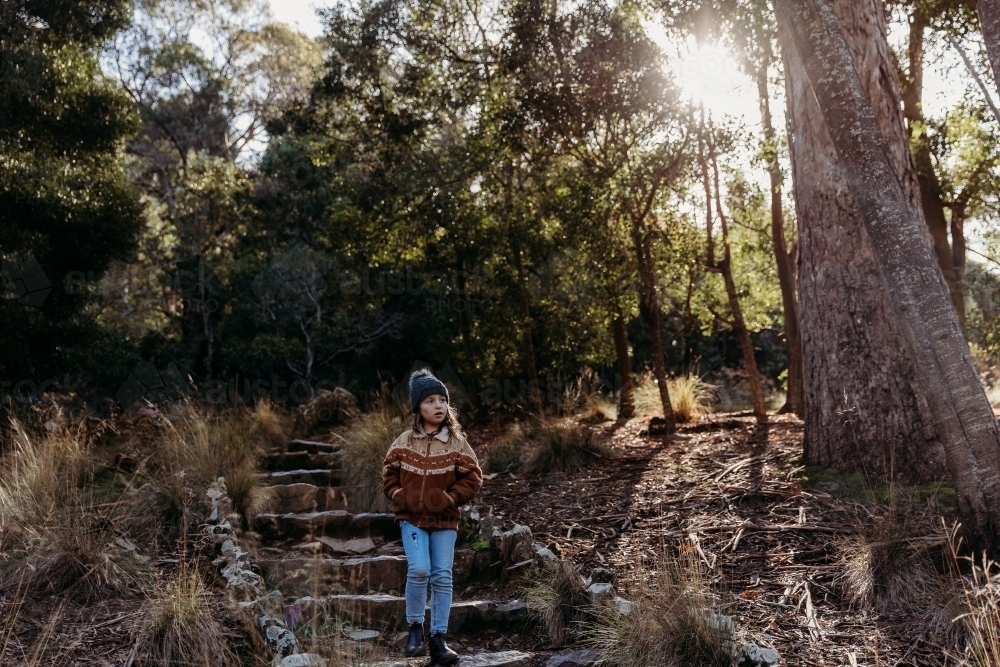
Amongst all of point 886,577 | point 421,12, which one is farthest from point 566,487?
point 421,12

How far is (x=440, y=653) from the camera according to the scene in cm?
399

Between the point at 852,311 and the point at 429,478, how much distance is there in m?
3.56

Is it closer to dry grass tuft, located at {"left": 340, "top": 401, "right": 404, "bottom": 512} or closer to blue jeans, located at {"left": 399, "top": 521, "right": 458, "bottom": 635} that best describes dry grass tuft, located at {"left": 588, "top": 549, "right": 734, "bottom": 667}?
blue jeans, located at {"left": 399, "top": 521, "right": 458, "bottom": 635}

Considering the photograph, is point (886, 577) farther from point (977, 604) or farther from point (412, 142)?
point (412, 142)

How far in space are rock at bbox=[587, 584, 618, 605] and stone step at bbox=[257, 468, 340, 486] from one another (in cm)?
440

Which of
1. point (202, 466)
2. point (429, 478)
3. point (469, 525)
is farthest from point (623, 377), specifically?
point (429, 478)

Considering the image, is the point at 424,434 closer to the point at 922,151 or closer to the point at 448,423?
the point at 448,423

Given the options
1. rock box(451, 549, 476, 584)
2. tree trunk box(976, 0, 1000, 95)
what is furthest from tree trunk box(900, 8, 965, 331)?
rock box(451, 549, 476, 584)

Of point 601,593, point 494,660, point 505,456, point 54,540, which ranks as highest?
point 505,456

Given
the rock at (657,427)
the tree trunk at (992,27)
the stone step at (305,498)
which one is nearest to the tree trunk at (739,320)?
the rock at (657,427)

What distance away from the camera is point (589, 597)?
4.35 m

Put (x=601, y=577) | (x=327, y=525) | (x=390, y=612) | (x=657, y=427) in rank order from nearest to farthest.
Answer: (x=601, y=577)
(x=390, y=612)
(x=327, y=525)
(x=657, y=427)

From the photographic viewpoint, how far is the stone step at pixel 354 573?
539cm

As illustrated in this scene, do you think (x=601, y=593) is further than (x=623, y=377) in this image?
No
